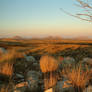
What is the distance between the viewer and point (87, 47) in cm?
788

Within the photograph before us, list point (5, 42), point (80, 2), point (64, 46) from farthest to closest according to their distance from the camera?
point (64, 46)
point (5, 42)
point (80, 2)

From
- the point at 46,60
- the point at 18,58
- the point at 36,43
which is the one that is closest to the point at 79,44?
the point at 36,43

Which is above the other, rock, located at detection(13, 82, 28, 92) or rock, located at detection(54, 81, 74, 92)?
rock, located at detection(54, 81, 74, 92)

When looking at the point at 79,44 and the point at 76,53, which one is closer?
the point at 76,53

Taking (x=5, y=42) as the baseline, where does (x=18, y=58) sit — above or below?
below

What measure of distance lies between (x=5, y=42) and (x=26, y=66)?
6.46 ft

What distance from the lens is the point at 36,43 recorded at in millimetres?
6836

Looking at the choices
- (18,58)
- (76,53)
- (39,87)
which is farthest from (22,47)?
(39,87)

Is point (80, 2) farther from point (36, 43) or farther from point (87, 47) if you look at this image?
point (87, 47)

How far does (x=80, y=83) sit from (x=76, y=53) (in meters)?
4.65

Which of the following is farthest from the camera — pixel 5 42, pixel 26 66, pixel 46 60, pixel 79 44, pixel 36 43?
pixel 79 44

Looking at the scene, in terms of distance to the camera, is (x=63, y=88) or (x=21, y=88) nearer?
(x=63, y=88)

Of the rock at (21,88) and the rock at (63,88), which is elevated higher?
the rock at (63,88)

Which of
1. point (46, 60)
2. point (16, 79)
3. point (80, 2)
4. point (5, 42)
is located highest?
point (80, 2)
